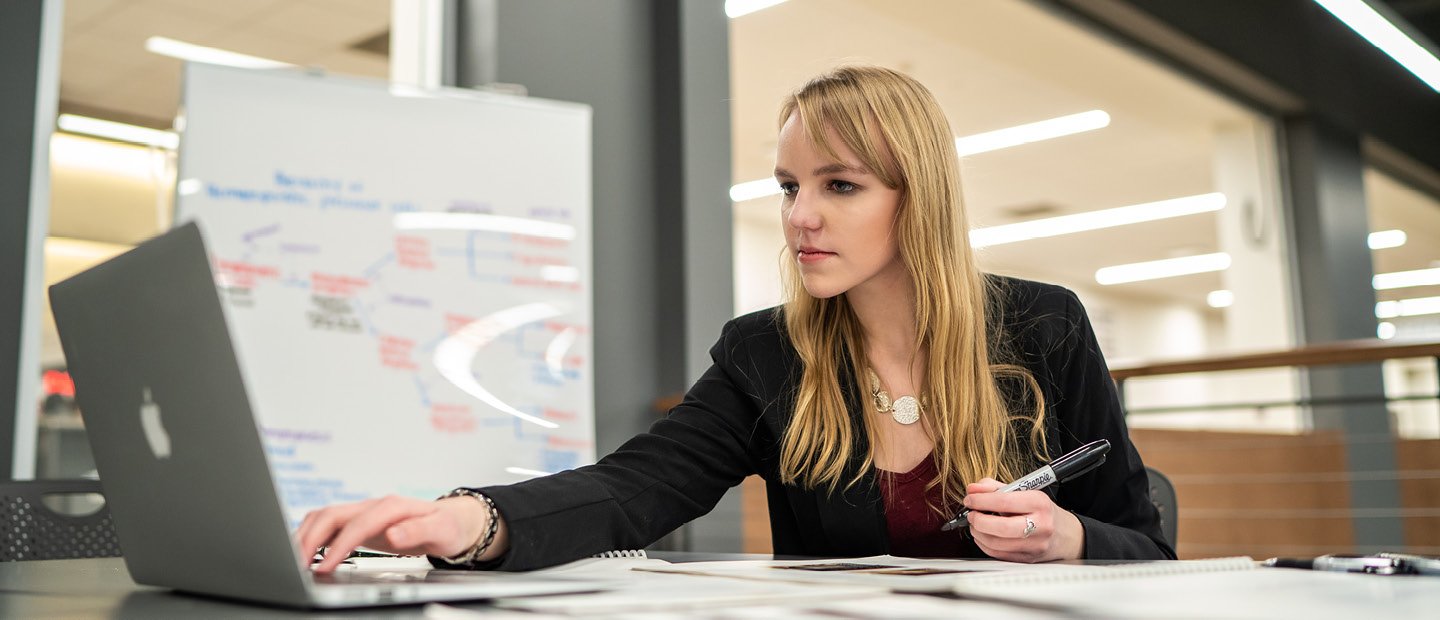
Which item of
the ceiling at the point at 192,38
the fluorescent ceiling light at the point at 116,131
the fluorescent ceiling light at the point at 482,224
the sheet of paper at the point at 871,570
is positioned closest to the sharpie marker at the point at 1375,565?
the sheet of paper at the point at 871,570

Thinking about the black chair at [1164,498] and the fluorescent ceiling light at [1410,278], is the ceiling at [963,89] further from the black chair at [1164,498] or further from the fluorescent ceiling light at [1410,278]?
the black chair at [1164,498]

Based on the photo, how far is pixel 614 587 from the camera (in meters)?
0.72

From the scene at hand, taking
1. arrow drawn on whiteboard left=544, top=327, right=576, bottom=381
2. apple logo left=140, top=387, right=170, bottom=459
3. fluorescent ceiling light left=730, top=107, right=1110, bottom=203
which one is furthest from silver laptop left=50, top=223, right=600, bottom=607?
fluorescent ceiling light left=730, top=107, right=1110, bottom=203

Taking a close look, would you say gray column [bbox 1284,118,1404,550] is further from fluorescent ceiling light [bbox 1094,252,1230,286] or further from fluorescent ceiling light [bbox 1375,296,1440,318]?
fluorescent ceiling light [bbox 1375,296,1440,318]

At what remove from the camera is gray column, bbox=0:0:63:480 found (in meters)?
2.53

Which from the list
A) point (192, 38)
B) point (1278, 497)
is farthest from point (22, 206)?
point (1278, 497)

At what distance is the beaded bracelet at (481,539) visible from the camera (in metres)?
0.90

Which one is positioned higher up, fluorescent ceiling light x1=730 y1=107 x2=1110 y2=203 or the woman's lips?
fluorescent ceiling light x1=730 y1=107 x2=1110 y2=203

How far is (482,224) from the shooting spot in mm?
2697

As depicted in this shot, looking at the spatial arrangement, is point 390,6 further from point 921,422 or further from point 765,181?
point 765,181

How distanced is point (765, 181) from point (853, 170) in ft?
22.6

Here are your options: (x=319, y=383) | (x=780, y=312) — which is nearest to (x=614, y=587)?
(x=780, y=312)

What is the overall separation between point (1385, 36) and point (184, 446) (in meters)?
5.69

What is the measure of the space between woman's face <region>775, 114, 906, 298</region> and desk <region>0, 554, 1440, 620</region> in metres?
0.61
